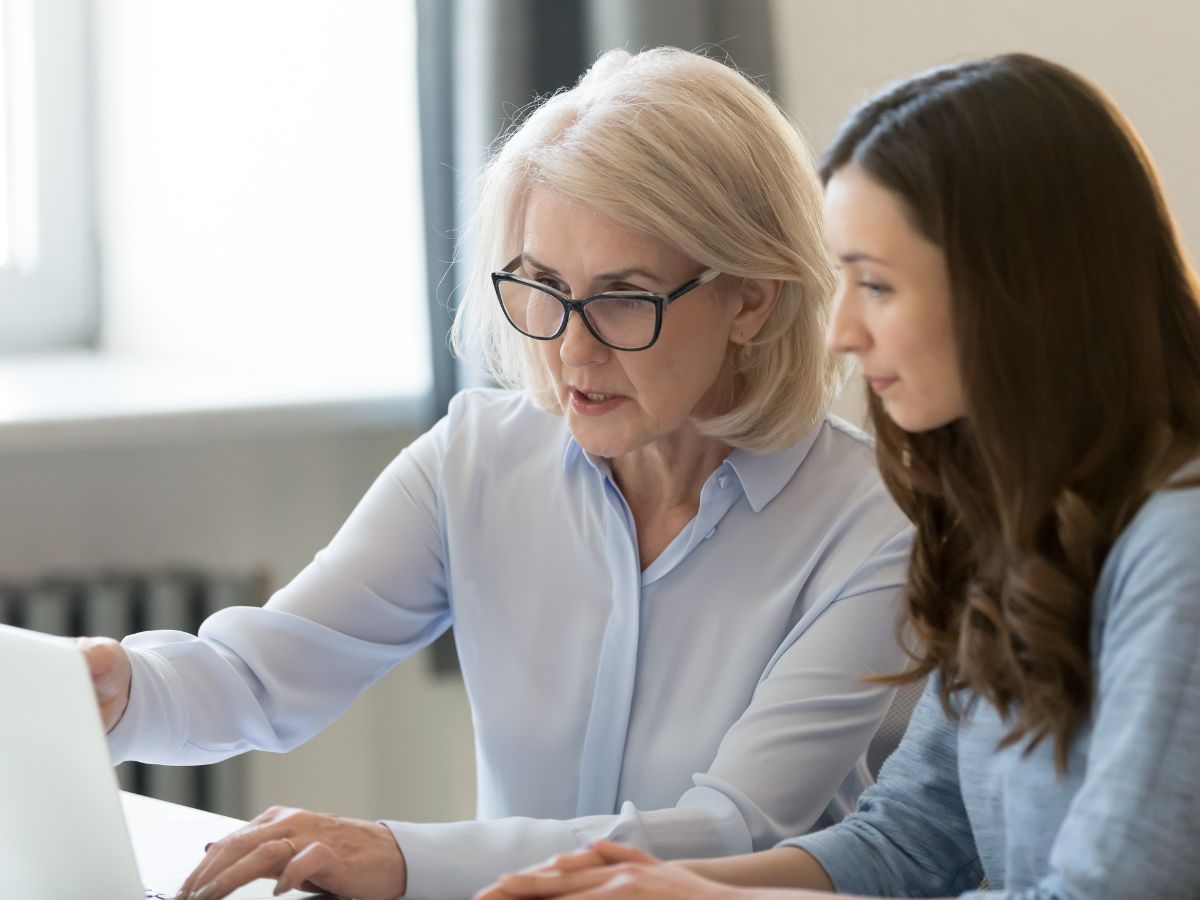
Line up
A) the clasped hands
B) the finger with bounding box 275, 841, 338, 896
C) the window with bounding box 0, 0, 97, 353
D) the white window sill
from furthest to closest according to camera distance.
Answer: the window with bounding box 0, 0, 97, 353 < the white window sill < the finger with bounding box 275, 841, 338, 896 < the clasped hands

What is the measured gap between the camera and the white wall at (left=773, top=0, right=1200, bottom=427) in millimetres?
2293

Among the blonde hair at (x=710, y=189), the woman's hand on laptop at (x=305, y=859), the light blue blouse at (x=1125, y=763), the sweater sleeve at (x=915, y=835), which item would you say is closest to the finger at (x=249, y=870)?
the woman's hand on laptop at (x=305, y=859)

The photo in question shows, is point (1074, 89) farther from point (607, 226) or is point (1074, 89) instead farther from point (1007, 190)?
point (607, 226)

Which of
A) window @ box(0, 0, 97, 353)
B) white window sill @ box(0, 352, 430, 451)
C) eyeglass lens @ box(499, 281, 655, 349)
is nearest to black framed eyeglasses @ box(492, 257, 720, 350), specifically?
eyeglass lens @ box(499, 281, 655, 349)

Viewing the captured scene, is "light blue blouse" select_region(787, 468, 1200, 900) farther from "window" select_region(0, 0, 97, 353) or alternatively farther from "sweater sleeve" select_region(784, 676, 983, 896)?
"window" select_region(0, 0, 97, 353)

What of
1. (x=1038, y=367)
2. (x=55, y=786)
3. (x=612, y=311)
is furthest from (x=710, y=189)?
(x=55, y=786)

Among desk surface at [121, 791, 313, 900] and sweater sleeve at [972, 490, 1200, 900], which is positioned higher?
sweater sleeve at [972, 490, 1200, 900]

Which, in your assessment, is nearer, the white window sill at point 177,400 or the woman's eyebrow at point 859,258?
the woman's eyebrow at point 859,258

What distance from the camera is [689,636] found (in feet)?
4.92

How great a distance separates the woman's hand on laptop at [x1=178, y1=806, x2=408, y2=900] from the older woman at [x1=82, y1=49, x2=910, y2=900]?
0.28 m

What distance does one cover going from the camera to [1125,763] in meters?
0.85

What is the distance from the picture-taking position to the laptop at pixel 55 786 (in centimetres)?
97

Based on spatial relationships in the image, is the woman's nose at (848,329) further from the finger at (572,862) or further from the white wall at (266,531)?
the white wall at (266,531)

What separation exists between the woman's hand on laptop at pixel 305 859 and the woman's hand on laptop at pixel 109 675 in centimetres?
25
